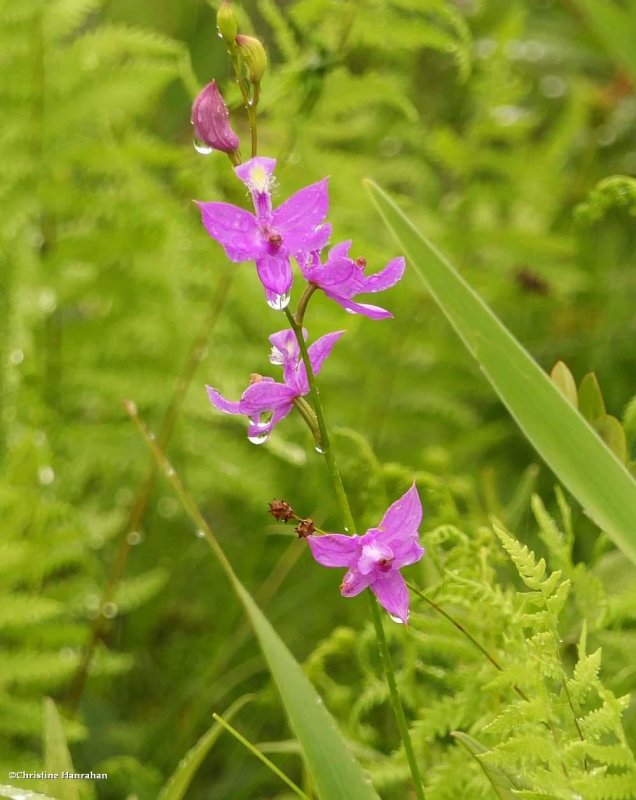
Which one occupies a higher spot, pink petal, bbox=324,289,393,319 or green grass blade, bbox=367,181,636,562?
pink petal, bbox=324,289,393,319

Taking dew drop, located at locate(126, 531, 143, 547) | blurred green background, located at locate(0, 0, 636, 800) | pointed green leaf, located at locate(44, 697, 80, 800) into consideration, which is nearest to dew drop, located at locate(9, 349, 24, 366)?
blurred green background, located at locate(0, 0, 636, 800)

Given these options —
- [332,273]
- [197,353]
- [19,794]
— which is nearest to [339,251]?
[332,273]

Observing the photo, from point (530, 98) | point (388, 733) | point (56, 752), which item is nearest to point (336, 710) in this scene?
point (388, 733)

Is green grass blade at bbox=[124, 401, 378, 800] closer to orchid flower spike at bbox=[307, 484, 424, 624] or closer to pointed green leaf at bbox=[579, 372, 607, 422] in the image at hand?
orchid flower spike at bbox=[307, 484, 424, 624]

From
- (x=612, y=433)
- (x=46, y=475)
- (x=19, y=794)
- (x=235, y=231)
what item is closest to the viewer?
(x=235, y=231)

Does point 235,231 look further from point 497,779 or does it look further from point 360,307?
point 497,779

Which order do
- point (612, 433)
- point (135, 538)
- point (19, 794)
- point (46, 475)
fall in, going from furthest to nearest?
point (135, 538) < point (46, 475) < point (612, 433) < point (19, 794)

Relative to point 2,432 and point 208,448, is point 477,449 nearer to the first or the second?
point 208,448
